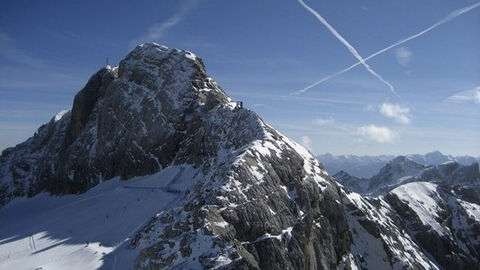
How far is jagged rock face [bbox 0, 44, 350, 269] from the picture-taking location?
134 ft

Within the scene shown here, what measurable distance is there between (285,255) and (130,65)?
2662 inches

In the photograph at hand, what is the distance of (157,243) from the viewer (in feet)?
135

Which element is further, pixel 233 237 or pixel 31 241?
pixel 31 241

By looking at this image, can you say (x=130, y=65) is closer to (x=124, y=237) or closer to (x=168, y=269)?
(x=124, y=237)

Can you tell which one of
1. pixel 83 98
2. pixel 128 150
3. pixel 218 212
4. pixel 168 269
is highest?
pixel 83 98

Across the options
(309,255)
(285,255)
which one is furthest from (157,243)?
(309,255)

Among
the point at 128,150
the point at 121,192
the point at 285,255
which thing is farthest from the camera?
the point at 128,150

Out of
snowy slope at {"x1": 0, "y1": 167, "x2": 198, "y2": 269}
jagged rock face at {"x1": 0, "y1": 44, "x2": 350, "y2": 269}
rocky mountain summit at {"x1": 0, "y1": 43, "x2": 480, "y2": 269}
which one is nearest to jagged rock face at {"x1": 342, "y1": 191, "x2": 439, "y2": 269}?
rocky mountain summit at {"x1": 0, "y1": 43, "x2": 480, "y2": 269}

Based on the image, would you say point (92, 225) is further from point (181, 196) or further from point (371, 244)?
point (371, 244)

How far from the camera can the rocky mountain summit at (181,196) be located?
42.3m

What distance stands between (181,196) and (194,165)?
40.8 ft

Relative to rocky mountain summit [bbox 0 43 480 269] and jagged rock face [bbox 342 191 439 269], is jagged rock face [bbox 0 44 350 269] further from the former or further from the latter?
jagged rock face [bbox 342 191 439 269]

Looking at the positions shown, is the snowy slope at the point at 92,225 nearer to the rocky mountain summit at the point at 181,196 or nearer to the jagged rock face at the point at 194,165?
the rocky mountain summit at the point at 181,196

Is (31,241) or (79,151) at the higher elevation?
(79,151)
